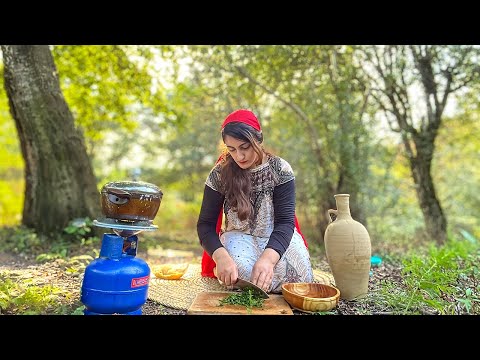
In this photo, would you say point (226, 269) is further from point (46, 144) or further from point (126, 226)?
point (46, 144)

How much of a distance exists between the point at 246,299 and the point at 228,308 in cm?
19

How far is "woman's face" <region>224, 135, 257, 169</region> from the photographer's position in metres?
2.85

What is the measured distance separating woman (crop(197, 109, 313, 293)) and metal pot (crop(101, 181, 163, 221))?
0.57m

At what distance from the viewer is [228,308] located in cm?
247

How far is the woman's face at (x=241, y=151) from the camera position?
2852 millimetres

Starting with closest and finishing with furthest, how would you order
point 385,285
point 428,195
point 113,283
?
1. point 113,283
2. point 385,285
3. point 428,195

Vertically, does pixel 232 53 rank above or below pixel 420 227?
above

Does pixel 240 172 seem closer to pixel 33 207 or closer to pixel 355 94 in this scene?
pixel 33 207

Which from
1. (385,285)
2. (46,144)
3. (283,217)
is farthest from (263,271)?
(46,144)

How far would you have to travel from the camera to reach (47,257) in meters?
4.03

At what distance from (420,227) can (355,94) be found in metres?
2.65

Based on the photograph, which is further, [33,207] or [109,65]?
[109,65]

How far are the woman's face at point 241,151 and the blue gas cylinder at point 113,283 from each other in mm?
963
